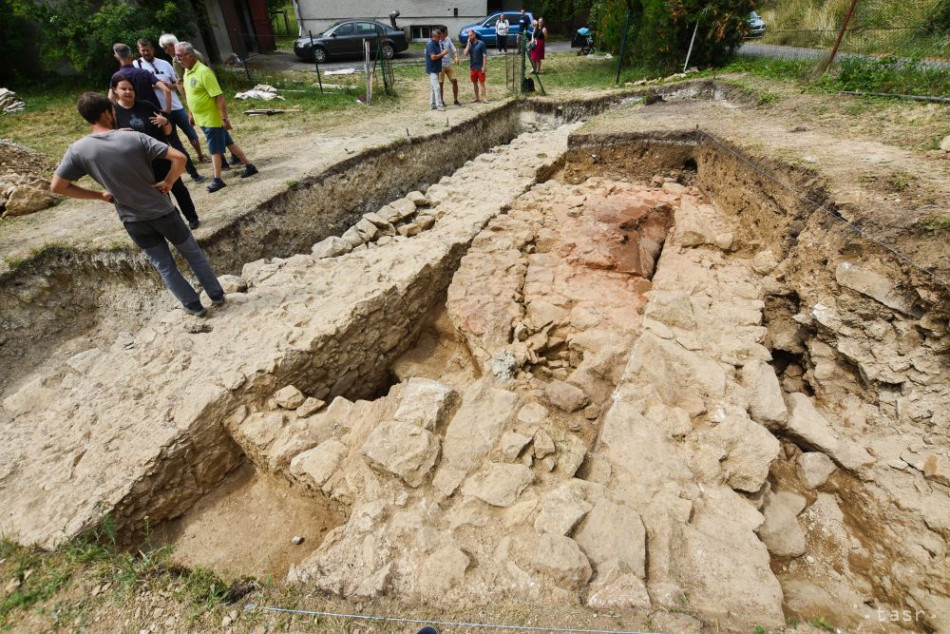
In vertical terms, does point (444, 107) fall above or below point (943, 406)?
above

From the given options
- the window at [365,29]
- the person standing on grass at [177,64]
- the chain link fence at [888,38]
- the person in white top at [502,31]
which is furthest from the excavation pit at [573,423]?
the person in white top at [502,31]

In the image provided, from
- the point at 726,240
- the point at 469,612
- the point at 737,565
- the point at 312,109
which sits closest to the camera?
the point at 469,612

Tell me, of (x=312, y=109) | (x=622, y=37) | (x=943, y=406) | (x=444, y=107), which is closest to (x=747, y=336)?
(x=943, y=406)

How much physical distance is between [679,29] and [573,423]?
12.4m

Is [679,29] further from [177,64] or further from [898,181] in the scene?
[177,64]

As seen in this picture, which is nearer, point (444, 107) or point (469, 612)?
point (469, 612)

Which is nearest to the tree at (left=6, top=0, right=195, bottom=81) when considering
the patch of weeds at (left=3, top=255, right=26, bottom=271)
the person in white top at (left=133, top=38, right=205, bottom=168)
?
the person in white top at (left=133, top=38, right=205, bottom=168)

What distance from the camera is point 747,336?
3787 mm

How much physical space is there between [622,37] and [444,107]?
6.90m

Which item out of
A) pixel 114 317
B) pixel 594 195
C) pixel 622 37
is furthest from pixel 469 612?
pixel 622 37

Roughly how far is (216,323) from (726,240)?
5.53 metres

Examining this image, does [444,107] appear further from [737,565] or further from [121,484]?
[737,565]

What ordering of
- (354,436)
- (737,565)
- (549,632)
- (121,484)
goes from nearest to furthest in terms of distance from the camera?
(549,632) < (737,565) < (121,484) < (354,436)

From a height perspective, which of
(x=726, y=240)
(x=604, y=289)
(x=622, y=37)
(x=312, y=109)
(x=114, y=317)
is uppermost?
(x=622, y=37)
